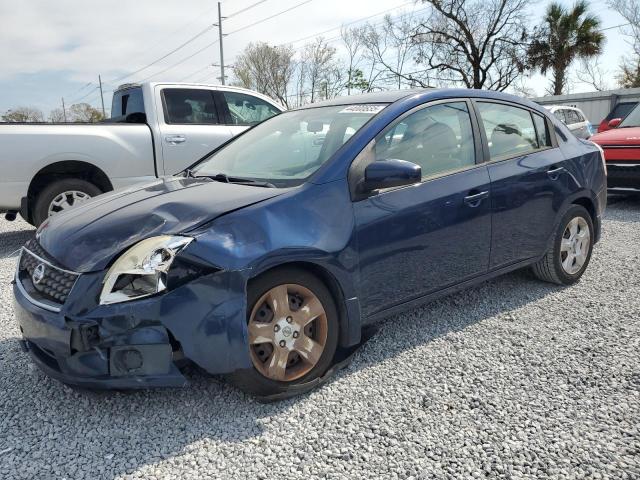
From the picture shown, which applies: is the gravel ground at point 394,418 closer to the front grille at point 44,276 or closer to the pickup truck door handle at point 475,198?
the front grille at point 44,276

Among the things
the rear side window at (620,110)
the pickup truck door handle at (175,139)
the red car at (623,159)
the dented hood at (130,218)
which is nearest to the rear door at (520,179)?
the dented hood at (130,218)

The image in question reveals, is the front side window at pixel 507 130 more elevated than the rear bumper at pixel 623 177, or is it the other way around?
the front side window at pixel 507 130

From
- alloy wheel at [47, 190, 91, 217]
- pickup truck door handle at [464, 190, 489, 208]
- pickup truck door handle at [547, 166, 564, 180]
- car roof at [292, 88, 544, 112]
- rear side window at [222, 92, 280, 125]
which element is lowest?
alloy wheel at [47, 190, 91, 217]

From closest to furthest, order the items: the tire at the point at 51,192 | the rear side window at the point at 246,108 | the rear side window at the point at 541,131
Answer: the rear side window at the point at 541,131, the tire at the point at 51,192, the rear side window at the point at 246,108

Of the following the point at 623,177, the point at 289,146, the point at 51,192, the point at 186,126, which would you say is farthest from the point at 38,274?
the point at 623,177

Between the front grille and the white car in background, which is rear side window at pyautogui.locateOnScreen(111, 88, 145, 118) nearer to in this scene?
the front grille

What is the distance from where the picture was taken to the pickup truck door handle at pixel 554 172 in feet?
13.1

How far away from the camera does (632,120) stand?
890 cm

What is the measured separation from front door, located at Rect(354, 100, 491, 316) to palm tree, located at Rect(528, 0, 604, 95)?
29501 mm

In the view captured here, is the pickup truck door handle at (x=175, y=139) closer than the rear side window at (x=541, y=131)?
No

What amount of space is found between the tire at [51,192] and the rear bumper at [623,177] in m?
7.34

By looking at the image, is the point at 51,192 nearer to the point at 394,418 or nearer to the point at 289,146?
the point at 289,146

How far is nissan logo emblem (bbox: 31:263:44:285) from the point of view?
2.60 m

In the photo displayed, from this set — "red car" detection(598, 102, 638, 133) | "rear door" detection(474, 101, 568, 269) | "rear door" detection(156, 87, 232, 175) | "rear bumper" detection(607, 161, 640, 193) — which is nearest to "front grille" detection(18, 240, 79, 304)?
"rear door" detection(474, 101, 568, 269)
